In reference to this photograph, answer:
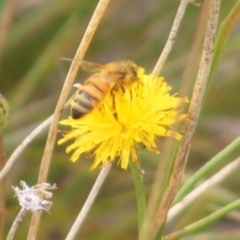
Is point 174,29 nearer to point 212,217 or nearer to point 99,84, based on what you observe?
point 99,84

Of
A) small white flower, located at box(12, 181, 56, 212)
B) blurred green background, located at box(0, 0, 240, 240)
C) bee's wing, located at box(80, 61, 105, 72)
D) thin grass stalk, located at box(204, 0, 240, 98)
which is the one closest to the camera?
thin grass stalk, located at box(204, 0, 240, 98)

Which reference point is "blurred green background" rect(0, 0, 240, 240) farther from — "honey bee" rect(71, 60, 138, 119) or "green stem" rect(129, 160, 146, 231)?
"green stem" rect(129, 160, 146, 231)

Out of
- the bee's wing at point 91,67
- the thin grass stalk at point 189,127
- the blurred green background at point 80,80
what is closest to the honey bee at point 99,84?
the bee's wing at point 91,67

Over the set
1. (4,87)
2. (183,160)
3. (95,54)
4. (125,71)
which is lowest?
(183,160)

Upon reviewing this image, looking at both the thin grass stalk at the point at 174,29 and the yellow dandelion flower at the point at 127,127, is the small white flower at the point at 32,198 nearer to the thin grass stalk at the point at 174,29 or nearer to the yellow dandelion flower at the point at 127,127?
the yellow dandelion flower at the point at 127,127

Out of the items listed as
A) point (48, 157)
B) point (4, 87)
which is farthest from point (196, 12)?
point (48, 157)

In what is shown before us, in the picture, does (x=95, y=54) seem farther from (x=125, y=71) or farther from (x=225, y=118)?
(x=125, y=71)

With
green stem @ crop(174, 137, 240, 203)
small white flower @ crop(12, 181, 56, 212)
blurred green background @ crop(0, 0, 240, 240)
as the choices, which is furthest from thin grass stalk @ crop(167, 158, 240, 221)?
blurred green background @ crop(0, 0, 240, 240)
